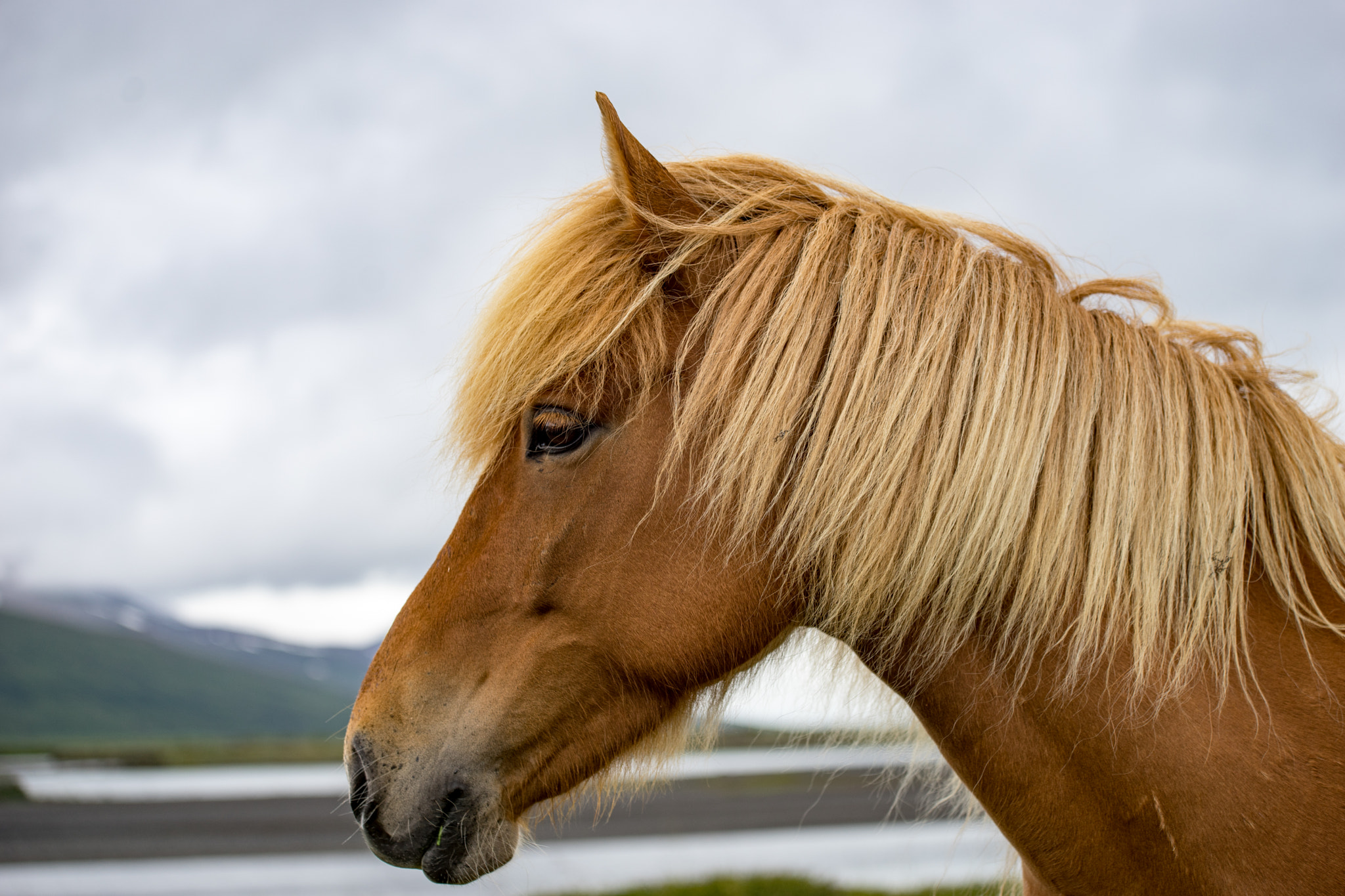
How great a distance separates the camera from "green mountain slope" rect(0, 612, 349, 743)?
536 ft

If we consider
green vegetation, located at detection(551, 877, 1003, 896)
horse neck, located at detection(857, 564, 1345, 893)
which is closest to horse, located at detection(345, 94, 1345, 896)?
horse neck, located at detection(857, 564, 1345, 893)

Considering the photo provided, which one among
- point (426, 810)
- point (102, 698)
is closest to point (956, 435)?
point (426, 810)

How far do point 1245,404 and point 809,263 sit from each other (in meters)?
0.95

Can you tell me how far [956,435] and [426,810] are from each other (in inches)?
51.3

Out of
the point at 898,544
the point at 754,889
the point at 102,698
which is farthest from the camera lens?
the point at 102,698

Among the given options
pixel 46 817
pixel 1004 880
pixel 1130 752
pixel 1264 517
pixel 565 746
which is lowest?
pixel 46 817

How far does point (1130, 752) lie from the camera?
1503 millimetres

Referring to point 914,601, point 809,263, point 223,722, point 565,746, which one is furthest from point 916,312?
point 223,722

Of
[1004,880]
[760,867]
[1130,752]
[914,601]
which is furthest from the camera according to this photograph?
[760,867]

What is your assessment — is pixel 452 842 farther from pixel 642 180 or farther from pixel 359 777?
pixel 642 180

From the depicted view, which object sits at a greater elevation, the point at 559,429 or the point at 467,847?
the point at 559,429

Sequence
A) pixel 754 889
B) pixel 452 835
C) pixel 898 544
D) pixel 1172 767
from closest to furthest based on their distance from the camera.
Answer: pixel 1172 767, pixel 898 544, pixel 452 835, pixel 754 889

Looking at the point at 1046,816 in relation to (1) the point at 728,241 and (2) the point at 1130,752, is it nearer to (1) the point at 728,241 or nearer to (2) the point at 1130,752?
(2) the point at 1130,752

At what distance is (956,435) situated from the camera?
1.62 m
